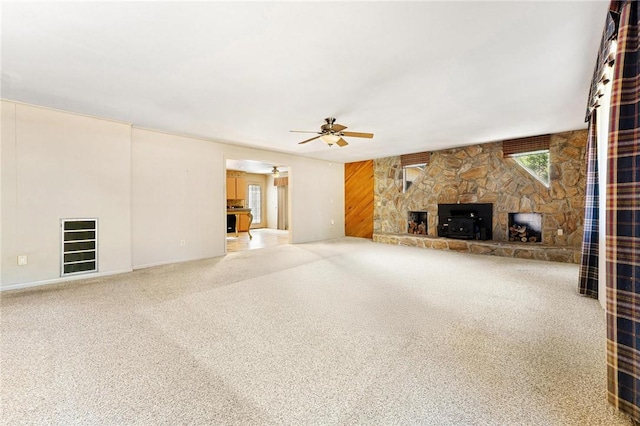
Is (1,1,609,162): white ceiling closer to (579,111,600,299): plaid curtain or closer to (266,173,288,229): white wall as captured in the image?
(579,111,600,299): plaid curtain

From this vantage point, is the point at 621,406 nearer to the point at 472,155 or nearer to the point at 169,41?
the point at 169,41

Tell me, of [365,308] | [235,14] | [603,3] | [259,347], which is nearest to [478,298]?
[365,308]

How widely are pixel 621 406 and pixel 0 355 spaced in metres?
3.82

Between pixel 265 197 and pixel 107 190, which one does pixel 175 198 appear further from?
pixel 265 197

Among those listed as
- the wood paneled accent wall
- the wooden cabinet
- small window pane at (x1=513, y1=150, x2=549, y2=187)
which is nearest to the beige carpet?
small window pane at (x1=513, y1=150, x2=549, y2=187)

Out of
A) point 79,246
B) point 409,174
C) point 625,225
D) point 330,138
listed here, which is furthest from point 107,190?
point 409,174

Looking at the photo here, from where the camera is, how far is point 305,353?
200 cm

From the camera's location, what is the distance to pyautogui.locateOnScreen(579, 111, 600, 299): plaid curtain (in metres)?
3.08

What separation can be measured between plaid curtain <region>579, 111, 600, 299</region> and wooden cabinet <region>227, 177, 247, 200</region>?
30.4ft

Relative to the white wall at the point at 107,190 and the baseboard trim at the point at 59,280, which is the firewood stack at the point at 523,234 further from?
the baseboard trim at the point at 59,280

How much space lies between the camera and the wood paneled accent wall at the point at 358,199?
8.09m

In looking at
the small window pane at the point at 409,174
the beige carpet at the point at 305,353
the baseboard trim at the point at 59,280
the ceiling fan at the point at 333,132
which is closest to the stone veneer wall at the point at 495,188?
the small window pane at the point at 409,174

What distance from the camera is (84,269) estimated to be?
Answer: 4023mm

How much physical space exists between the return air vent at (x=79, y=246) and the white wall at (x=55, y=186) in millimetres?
67
